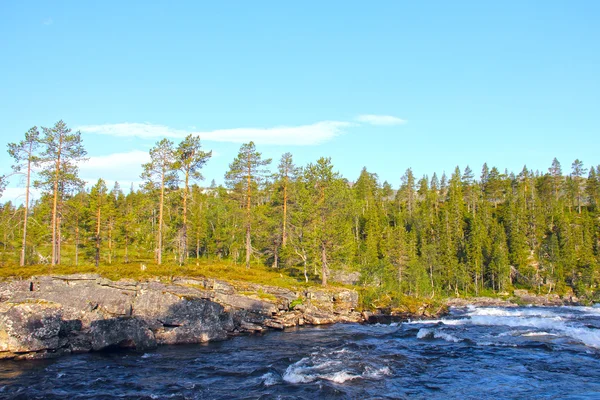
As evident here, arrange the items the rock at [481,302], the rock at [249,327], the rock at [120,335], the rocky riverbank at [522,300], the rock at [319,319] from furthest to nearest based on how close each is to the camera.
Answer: the rocky riverbank at [522,300], the rock at [481,302], the rock at [319,319], the rock at [249,327], the rock at [120,335]

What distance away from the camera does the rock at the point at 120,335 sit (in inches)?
987

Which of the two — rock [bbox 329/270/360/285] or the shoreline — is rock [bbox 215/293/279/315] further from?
rock [bbox 329/270/360/285]

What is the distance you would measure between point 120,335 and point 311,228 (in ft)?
90.6

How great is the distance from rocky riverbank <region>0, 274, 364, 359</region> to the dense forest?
11.8 m

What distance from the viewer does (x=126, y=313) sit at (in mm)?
28125

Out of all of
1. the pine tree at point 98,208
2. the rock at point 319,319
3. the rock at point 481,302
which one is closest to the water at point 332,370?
the rock at point 319,319

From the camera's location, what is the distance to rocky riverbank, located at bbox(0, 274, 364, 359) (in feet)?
76.3

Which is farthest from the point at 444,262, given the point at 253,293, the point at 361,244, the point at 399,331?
the point at 253,293

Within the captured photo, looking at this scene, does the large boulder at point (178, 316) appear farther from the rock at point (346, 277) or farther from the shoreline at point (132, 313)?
the rock at point (346, 277)

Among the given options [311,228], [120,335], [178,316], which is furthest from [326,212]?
[120,335]

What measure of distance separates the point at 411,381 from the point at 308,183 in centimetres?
3303

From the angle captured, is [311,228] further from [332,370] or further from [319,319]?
[332,370]

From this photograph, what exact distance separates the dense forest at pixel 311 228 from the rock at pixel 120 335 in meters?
16.9

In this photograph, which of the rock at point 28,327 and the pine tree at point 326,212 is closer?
the rock at point 28,327
